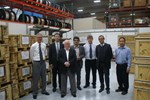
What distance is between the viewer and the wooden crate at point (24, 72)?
199 inches

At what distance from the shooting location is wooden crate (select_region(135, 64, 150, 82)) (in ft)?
11.9

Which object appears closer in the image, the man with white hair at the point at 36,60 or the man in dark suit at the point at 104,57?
the man with white hair at the point at 36,60

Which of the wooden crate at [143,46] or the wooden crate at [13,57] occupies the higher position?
the wooden crate at [143,46]

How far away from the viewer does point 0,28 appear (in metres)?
4.12

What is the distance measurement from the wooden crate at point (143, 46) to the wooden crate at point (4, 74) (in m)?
3.09

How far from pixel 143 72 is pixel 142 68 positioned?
85 mm

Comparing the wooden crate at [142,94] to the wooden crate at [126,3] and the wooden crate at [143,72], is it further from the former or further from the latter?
the wooden crate at [126,3]

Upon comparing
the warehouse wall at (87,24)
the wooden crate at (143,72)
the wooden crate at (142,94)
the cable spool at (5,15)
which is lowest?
the wooden crate at (142,94)

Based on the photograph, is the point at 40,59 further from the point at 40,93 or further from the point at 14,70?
the point at 40,93

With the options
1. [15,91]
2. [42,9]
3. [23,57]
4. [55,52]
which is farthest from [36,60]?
[42,9]

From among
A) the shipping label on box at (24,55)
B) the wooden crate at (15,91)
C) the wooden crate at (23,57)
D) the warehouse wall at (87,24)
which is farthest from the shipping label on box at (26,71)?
the warehouse wall at (87,24)

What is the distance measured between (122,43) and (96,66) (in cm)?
117

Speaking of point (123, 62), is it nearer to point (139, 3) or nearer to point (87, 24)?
point (139, 3)

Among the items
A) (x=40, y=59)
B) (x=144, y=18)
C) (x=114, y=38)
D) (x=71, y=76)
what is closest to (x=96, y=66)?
(x=71, y=76)
